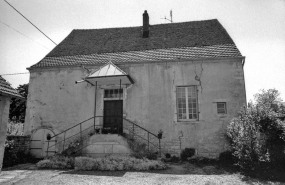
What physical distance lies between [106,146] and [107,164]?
1533 mm

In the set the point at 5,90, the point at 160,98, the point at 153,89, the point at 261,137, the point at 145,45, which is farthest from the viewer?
the point at 145,45

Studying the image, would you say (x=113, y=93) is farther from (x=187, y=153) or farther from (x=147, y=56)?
(x=187, y=153)

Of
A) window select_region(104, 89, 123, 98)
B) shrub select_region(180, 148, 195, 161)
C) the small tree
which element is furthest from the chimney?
the small tree

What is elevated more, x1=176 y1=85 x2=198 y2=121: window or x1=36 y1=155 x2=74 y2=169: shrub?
x1=176 y1=85 x2=198 y2=121: window

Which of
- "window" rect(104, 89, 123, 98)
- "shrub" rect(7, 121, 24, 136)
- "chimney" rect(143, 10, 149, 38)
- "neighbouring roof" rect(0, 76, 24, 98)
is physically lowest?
"shrub" rect(7, 121, 24, 136)

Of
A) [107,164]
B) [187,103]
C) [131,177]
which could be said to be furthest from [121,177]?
[187,103]

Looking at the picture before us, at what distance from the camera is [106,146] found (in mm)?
9852

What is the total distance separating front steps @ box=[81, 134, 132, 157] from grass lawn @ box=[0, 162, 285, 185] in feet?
5.67

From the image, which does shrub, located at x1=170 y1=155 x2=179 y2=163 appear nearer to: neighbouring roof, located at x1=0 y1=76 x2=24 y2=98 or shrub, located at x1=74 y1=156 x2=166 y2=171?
shrub, located at x1=74 y1=156 x2=166 y2=171

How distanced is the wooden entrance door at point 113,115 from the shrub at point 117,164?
2810 millimetres

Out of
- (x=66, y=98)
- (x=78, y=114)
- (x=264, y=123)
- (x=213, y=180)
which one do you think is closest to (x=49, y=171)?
(x=78, y=114)

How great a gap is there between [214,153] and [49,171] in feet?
24.1

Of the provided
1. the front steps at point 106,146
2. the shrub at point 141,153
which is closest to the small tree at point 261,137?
the shrub at point 141,153

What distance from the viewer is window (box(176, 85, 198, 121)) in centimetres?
1106
